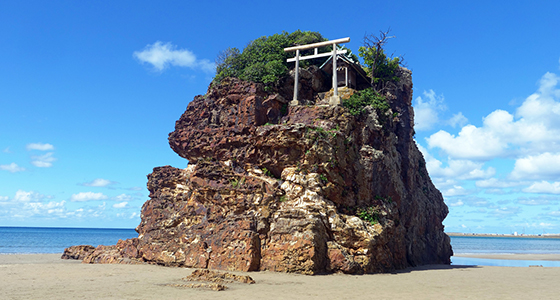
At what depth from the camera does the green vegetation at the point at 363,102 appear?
24.7m

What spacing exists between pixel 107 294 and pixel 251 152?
11.6 m

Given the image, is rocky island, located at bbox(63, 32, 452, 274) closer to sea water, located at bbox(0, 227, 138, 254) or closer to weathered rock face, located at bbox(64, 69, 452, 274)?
weathered rock face, located at bbox(64, 69, 452, 274)

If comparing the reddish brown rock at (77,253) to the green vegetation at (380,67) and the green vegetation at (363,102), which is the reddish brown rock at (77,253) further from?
the green vegetation at (380,67)

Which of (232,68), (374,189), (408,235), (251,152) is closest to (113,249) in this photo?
(251,152)

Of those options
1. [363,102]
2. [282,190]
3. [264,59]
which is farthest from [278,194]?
[264,59]

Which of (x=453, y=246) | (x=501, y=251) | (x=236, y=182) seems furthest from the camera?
(x=453, y=246)

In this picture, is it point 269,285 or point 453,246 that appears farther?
point 453,246

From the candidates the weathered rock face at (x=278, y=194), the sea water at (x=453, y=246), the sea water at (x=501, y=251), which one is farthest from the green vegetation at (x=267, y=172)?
the sea water at (x=453, y=246)

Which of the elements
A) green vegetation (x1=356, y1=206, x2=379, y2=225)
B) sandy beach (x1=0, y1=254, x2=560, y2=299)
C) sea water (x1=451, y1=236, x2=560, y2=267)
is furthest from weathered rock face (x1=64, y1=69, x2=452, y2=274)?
sea water (x1=451, y1=236, x2=560, y2=267)

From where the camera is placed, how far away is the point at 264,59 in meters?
29.3

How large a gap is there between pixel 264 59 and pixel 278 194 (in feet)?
40.0

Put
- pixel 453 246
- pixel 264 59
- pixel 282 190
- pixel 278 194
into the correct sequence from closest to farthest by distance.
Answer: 1. pixel 278 194
2. pixel 282 190
3. pixel 264 59
4. pixel 453 246

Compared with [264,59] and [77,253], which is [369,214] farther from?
[77,253]

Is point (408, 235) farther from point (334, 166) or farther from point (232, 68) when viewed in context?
point (232, 68)
